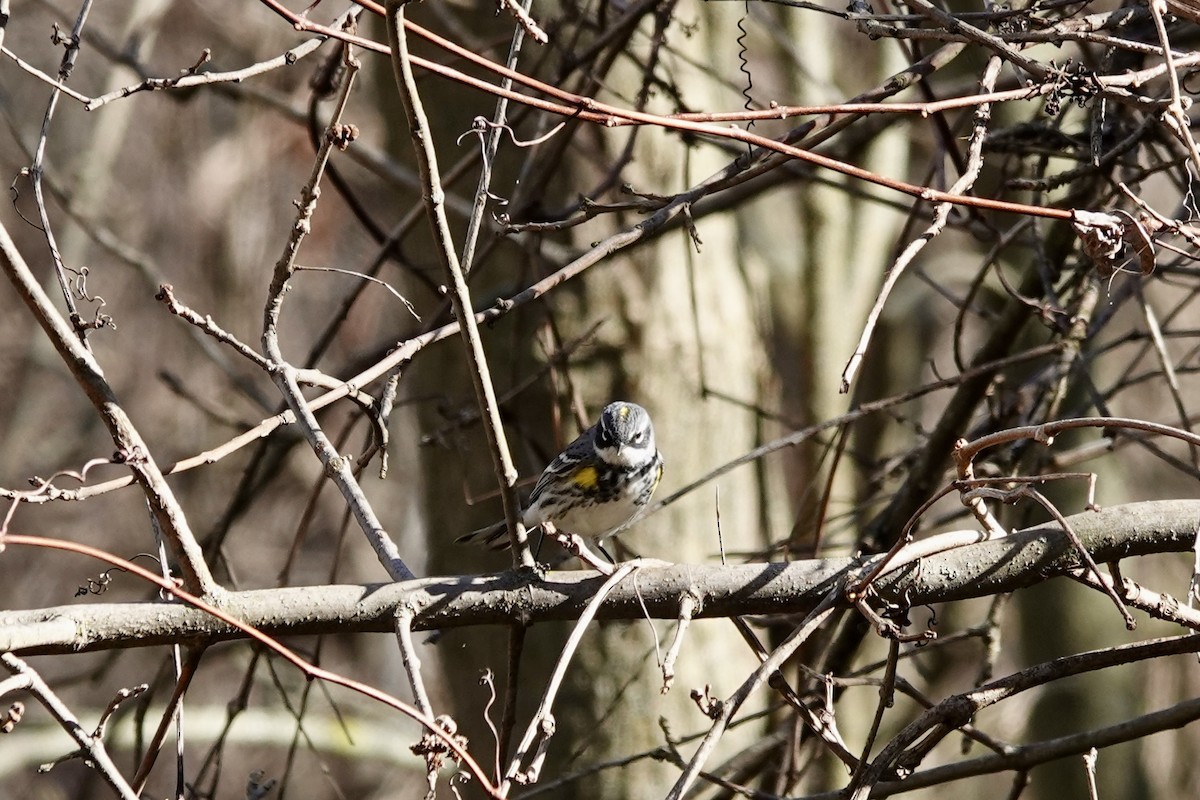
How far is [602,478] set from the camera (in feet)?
14.1

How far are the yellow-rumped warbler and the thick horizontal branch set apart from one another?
1.85 m

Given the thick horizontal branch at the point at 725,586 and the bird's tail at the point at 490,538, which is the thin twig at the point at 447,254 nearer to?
the thick horizontal branch at the point at 725,586

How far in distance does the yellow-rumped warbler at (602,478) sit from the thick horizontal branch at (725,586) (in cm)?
185

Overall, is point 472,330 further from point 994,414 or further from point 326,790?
point 326,790

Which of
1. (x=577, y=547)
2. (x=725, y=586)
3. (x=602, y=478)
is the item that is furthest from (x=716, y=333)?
(x=577, y=547)

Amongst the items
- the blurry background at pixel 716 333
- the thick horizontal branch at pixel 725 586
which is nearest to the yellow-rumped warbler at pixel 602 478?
the blurry background at pixel 716 333

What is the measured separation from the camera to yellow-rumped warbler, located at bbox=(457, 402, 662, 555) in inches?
165

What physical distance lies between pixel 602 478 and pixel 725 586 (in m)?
2.02

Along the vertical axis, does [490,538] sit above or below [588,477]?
below

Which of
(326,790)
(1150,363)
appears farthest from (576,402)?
(326,790)

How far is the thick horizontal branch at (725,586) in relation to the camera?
2186 millimetres

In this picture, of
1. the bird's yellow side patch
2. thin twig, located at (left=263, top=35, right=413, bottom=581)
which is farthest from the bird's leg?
the bird's yellow side patch

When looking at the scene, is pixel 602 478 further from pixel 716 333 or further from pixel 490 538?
pixel 716 333

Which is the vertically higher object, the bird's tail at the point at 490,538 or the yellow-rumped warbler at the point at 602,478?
the yellow-rumped warbler at the point at 602,478
